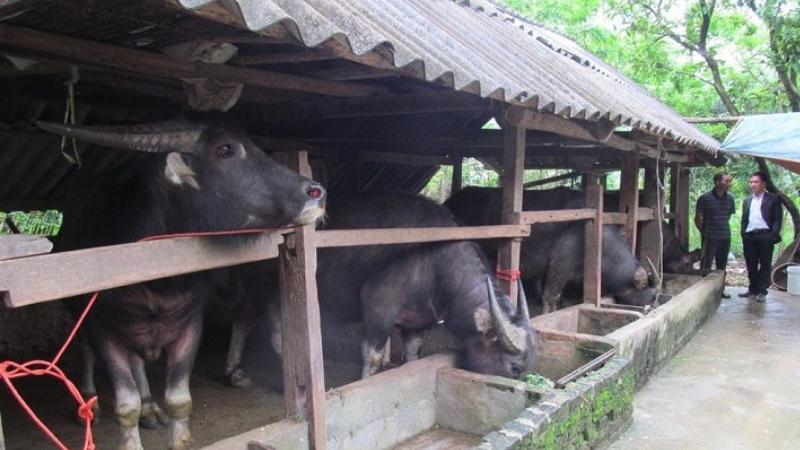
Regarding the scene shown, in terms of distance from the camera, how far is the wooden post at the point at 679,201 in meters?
11.7

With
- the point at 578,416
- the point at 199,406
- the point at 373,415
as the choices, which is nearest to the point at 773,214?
the point at 578,416

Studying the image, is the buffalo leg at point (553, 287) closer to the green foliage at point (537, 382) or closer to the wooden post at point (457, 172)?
the wooden post at point (457, 172)

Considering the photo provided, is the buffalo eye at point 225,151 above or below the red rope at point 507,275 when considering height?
above

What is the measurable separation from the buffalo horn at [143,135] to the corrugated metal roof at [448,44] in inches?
42.3

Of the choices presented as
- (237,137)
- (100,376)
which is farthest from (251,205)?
(100,376)

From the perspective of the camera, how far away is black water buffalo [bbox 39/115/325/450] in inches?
122

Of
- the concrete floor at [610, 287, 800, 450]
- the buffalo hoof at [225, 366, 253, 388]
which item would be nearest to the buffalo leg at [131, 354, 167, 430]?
the buffalo hoof at [225, 366, 253, 388]

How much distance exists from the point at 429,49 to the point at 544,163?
778 cm

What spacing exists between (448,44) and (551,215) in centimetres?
258

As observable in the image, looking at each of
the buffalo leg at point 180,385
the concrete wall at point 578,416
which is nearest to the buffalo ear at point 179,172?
the buffalo leg at point 180,385

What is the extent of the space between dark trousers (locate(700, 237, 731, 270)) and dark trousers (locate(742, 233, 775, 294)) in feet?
1.11

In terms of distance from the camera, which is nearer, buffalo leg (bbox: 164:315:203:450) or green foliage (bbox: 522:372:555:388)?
buffalo leg (bbox: 164:315:203:450)

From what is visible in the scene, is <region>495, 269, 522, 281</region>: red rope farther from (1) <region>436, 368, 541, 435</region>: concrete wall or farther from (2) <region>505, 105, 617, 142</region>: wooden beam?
(2) <region>505, 105, 617, 142</region>: wooden beam

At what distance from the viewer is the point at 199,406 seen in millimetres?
4844
